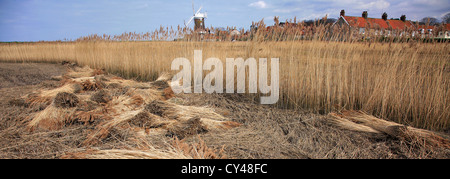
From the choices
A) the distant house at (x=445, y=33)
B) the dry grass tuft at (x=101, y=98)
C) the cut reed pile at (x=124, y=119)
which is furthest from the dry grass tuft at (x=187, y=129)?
the distant house at (x=445, y=33)

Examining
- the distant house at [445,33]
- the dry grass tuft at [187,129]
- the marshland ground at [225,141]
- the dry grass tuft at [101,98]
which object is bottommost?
the marshland ground at [225,141]

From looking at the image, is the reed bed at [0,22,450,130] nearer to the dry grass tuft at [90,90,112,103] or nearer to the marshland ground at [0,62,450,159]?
the marshland ground at [0,62,450,159]

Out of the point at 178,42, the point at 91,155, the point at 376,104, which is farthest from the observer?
the point at 178,42

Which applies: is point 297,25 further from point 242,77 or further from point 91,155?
point 91,155

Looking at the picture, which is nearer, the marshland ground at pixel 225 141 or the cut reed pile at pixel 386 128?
the marshland ground at pixel 225 141

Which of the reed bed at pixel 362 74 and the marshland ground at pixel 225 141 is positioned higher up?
the reed bed at pixel 362 74

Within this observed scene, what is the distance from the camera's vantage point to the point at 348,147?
1980mm

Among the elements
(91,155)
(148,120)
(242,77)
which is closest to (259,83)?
(242,77)

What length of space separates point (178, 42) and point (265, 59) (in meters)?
2.46

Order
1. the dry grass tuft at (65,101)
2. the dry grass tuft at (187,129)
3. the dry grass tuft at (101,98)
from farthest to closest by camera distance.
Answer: the dry grass tuft at (101,98), the dry grass tuft at (65,101), the dry grass tuft at (187,129)

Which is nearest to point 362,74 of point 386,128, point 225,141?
point 386,128

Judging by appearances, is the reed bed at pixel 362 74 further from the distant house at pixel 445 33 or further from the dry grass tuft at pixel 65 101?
the dry grass tuft at pixel 65 101
